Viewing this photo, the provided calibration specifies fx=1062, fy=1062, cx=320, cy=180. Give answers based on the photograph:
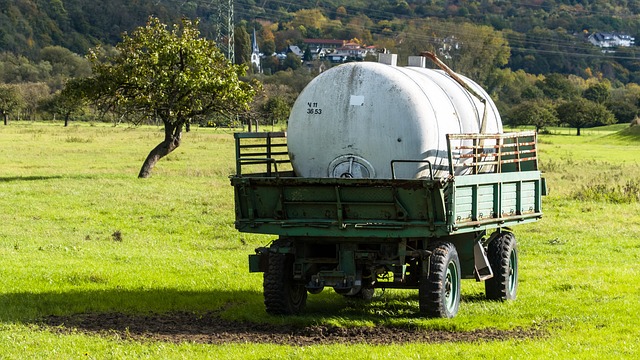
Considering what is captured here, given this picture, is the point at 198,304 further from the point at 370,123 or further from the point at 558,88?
the point at 558,88

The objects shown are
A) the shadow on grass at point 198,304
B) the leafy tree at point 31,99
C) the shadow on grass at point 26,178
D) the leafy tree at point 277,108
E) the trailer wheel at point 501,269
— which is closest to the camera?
the shadow on grass at point 198,304

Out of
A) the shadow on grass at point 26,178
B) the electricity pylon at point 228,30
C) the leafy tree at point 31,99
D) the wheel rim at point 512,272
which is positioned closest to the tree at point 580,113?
the electricity pylon at point 228,30

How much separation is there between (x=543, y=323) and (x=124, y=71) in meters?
26.4

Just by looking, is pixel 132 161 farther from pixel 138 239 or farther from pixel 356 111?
pixel 356 111

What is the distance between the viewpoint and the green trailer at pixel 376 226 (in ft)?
42.8

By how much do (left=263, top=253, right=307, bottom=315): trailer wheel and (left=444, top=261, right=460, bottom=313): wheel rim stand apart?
203 cm

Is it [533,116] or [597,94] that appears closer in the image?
[533,116]

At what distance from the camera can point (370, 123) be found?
535 inches

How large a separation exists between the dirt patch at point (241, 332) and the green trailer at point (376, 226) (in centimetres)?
70

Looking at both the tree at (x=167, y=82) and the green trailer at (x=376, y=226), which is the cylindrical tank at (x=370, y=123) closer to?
the green trailer at (x=376, y=226)

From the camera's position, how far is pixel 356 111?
44.8 feet

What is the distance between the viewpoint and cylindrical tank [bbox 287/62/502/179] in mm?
13531

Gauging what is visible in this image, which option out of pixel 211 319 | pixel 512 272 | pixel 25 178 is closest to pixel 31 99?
pixel 25 178

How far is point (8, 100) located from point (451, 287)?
86270 millimetres
